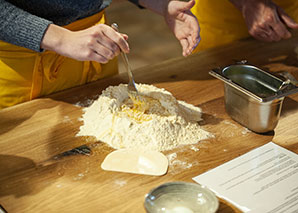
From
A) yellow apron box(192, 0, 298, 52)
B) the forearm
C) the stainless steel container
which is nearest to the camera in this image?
the stainless steel container

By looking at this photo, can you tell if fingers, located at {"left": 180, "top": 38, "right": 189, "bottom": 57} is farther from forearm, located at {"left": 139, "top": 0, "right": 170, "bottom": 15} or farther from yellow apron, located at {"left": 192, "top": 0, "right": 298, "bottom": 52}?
yellow apron, located at {"left": 192, "top": 0, "right": 298, "bottom": 52}

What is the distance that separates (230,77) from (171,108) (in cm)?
23

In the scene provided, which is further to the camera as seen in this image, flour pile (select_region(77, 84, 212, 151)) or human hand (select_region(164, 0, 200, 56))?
human hand (select_region(164, 0, 200, 56))

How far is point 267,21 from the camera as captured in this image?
63.9 inches

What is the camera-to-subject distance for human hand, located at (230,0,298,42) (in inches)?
63.5

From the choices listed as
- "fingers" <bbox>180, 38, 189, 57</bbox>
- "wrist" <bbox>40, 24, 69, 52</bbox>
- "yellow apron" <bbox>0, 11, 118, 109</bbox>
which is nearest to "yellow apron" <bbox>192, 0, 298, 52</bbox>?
"fingers" <bbox>180, 38, 189, 57</bbox>

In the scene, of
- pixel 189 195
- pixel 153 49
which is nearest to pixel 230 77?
pixel 189 195

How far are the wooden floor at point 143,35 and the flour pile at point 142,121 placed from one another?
1.87 m

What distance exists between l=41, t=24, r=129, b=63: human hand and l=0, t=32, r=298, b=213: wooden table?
0.72ft

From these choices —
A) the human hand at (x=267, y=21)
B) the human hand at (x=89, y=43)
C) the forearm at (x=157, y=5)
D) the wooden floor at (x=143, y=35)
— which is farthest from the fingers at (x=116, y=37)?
the wooden floor at (x=143, y=35)

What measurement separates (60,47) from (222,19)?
96cm

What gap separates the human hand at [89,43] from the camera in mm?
1154

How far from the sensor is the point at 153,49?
3.54 m

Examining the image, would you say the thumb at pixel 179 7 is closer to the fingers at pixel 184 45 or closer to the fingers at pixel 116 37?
the fingers at pixel 184 45
